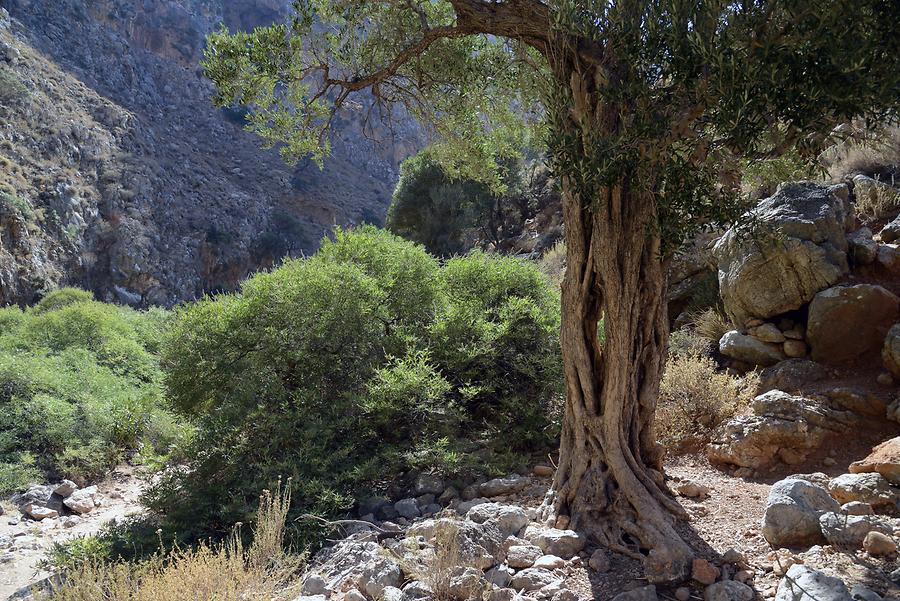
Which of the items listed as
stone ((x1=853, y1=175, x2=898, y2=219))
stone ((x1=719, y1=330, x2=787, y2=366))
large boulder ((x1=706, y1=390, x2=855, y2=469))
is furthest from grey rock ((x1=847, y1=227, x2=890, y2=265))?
large boulder ((x1=706, y1=390, x2=855, y2=469))

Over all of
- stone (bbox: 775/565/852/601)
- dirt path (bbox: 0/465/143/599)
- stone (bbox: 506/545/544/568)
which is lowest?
dirt path (bbox: 0/465/143/599)

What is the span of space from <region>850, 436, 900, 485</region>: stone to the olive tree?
1.49 m

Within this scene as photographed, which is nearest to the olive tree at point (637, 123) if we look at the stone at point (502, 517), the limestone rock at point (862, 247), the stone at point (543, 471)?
the stone at point (502, 517)

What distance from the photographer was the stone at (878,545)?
3514 mm

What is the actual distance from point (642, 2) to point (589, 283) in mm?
1837

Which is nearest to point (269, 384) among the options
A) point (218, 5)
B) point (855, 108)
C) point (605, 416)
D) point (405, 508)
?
point (405, 508)

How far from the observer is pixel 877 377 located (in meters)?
6.23

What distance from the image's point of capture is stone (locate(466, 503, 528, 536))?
447 centimetres

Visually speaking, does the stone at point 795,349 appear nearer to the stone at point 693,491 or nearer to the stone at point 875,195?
the stone at point 875,195

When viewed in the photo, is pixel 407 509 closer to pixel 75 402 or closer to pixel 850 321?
pixel 850 321

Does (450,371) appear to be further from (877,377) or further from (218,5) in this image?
(218,5)

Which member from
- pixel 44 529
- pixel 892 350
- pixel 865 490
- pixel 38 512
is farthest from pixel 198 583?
pixel 892 350

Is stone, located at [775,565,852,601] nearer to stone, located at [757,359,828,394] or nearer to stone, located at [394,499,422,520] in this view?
stone, located at [394,499,422,520]

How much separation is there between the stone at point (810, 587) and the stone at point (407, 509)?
287 centimetres
